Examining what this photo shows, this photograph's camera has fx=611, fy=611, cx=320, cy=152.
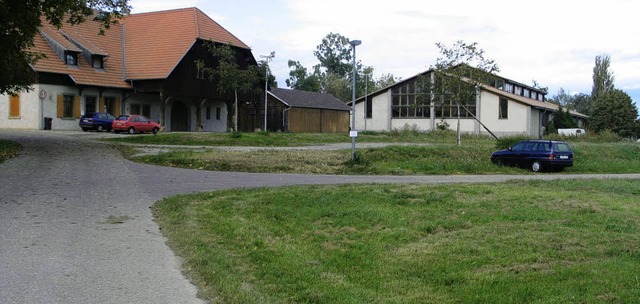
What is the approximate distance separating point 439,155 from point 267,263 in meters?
24.2

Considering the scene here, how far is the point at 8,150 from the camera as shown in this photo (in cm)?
2375

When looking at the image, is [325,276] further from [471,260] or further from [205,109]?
[205,109]

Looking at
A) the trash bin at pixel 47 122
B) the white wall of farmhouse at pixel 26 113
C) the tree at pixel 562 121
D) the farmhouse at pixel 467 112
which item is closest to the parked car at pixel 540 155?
the farmhouse at pixel 467 112

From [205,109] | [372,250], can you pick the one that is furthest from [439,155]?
[205,109]

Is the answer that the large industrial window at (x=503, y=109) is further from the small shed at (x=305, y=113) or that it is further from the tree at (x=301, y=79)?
the tree at (x=301, y=79)

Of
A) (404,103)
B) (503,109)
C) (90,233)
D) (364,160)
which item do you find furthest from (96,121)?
(503,109)

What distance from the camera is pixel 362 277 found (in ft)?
22.4

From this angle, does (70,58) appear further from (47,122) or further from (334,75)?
(334,75)

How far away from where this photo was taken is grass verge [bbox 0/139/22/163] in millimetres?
21983

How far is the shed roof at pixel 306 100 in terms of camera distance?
6931 cm

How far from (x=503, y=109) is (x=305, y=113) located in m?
22.0

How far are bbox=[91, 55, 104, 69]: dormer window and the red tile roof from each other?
34 centimetres

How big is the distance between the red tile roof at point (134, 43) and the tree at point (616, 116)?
5060 centimetres

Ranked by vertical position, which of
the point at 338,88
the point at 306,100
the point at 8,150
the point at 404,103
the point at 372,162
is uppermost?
the point at 338,88
